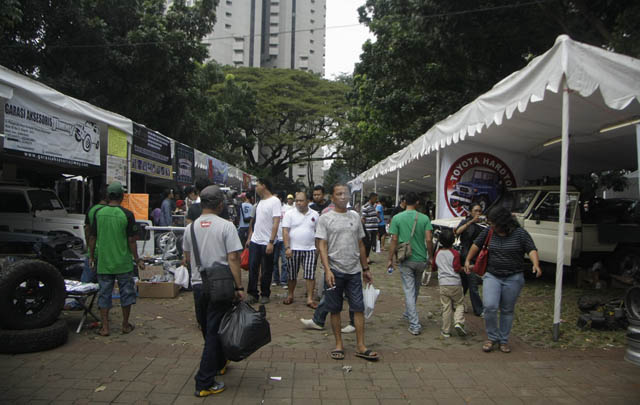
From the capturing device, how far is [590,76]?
516cm

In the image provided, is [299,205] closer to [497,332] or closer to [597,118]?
[497,332]

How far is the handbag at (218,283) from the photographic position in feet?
12.3

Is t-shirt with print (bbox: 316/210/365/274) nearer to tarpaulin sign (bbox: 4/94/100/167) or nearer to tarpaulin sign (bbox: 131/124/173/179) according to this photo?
tarpaulin sign (bbox: 4/94/100/167)

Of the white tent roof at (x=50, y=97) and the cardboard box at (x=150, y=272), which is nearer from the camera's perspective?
the white tent roof at (x=50, y=97)

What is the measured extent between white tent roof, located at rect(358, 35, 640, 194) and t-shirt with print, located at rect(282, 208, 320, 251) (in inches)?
120

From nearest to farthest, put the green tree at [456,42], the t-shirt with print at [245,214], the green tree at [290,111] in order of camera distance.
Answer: the t-shirt with print at [245,214] → the green tree at [456,42] → the green tree at [290,111]

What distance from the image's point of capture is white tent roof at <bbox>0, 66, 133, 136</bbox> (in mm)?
6066

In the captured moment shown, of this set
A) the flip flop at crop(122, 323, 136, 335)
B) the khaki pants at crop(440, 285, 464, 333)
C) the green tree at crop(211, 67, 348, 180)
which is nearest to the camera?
the flip flop at crop(122, 323, 136, 335)

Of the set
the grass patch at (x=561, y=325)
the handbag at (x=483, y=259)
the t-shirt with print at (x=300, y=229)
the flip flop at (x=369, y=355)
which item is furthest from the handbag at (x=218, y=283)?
the grass patch at (x=561, y=325)

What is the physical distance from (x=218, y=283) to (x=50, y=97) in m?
5.05

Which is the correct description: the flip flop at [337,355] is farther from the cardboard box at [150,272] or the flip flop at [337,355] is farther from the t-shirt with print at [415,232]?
the cardboard box at [150,272]

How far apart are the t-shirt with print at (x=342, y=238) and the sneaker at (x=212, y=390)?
1.59 meters

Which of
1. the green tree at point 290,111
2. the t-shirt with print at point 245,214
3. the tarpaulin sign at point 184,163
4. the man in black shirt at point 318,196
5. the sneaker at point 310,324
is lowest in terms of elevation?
the sneaker at point 310,324

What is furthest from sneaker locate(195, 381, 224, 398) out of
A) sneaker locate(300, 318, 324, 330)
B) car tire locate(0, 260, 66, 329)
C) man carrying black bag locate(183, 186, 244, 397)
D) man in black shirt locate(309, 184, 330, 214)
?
man in black shirt locate(309, 184, 330, 214)
